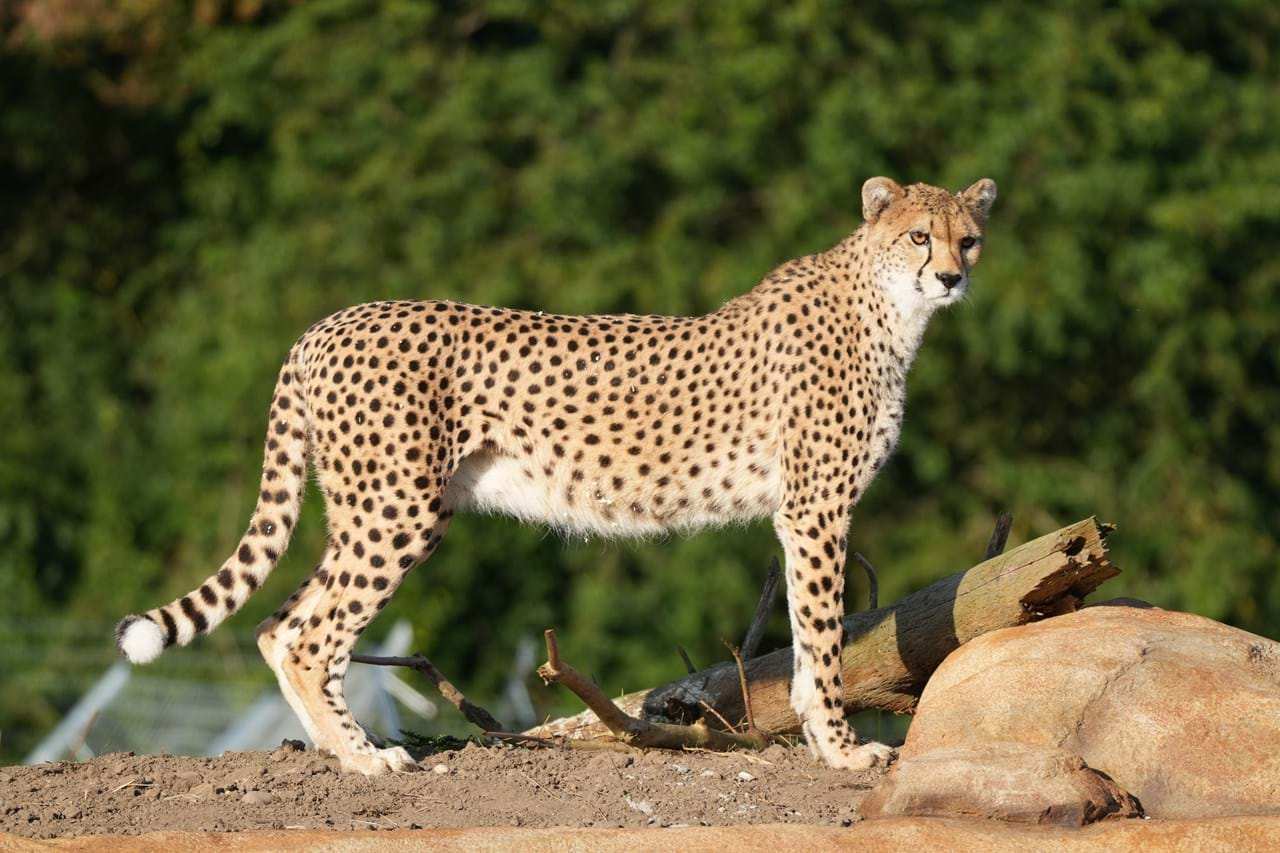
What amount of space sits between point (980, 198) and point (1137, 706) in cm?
203

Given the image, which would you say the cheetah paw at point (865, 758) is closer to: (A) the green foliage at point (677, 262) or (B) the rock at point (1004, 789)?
(B) the rock at point (1004, 789)

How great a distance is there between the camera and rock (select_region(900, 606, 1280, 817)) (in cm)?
502

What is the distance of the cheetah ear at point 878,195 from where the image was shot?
20.5ft

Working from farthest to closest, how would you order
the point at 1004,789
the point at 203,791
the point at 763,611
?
the point at 763,611 < the point at 203,791 < the point at 1004,789

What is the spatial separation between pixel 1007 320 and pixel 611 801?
806 centimetres

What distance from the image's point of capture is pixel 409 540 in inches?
229

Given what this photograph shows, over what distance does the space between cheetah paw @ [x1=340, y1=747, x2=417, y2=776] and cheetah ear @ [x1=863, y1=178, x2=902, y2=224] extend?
92.6 inches

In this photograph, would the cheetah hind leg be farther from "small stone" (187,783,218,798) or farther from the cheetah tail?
"small stone" (187,783,218,798)

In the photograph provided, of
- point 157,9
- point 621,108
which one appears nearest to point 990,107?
point 621,108

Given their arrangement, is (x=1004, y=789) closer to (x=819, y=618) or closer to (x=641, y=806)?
(x=641, y=806)

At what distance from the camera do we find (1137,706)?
5.20 m

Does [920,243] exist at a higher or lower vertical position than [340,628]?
higher

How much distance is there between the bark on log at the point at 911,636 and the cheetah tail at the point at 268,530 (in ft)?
3.64

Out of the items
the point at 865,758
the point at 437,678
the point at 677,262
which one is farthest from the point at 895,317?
the point at 677,262
